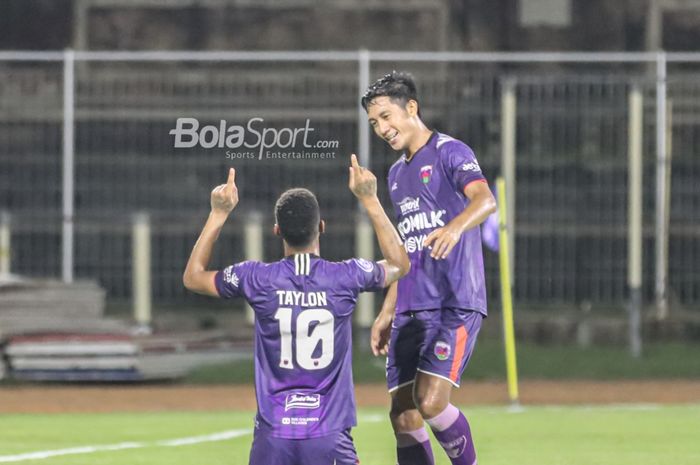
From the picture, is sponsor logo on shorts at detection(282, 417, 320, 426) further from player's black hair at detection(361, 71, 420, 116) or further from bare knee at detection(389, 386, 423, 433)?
player's black hair at detection(361, 71, 420, 116)

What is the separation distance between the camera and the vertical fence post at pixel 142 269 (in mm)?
18469

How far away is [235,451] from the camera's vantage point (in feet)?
38.8

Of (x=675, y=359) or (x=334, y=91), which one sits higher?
(x=334, y=91)

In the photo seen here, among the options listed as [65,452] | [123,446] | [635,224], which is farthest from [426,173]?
[635,224]

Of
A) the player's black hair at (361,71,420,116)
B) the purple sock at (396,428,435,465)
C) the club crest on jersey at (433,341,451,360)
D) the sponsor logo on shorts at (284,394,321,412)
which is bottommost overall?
the purple sock at (396,428,435,465)

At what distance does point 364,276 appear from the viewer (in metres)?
7.48

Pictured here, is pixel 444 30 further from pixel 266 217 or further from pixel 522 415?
pixel 522 415

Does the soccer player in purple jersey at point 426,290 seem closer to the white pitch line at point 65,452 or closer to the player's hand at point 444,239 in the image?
the player's hand at point 444,239

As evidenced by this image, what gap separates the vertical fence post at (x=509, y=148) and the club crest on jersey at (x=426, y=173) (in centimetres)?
918

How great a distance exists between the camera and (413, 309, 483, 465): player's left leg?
8953 millimetres

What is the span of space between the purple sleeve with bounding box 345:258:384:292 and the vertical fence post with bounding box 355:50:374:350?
10.2 meters

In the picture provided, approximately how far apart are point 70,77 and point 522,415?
22.7 ft

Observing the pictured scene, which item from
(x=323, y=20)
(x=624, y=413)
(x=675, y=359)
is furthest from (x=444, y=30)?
(x=624, y=413)

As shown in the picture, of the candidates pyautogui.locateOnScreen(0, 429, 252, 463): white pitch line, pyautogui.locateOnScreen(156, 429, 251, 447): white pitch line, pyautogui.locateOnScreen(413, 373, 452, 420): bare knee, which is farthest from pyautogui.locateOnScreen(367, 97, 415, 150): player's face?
pyautogui.locateOnScreen(156, 429, 251, 447): white pitch line
